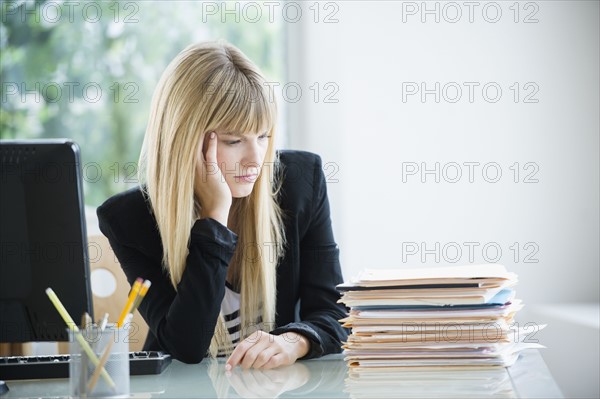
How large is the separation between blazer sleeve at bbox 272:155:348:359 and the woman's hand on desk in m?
0.15

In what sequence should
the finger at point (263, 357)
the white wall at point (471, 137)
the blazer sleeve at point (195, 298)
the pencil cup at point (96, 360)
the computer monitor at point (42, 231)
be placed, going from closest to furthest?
the pencil cup at point (96, 360), the computer monitor at point (42, 231), the finger at point (263, 357), the blazer sleeve at point (195, 298), the white wall at point (471, 137)

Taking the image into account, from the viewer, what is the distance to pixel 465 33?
92.3 inches

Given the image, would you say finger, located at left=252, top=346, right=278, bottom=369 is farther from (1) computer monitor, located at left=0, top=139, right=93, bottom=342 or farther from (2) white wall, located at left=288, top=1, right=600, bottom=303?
(2) white wall, located at left=288, top=1, right=600, bottom=303

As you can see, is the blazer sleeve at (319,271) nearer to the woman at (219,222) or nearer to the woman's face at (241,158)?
the woman at (219,222)

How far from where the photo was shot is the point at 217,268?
1.57m

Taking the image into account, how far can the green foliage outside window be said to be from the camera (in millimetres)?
2678

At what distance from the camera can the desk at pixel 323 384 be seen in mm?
1132

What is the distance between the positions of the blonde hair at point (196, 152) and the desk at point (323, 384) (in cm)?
36

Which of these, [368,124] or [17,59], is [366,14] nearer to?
[368,124]

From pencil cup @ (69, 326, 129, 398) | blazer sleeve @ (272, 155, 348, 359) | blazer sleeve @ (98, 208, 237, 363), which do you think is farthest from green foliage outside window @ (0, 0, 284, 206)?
pencil cup @ (69, 326, 129, 398)

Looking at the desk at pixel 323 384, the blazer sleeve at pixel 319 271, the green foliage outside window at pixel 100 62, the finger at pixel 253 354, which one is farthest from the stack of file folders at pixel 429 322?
the green foliage outside window at pixel 100 62

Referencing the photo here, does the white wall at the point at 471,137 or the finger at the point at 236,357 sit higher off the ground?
the white wall at the point at 471,137

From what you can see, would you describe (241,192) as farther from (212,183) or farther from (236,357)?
(236,357)

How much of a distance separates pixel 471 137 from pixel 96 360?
1.49 meters
